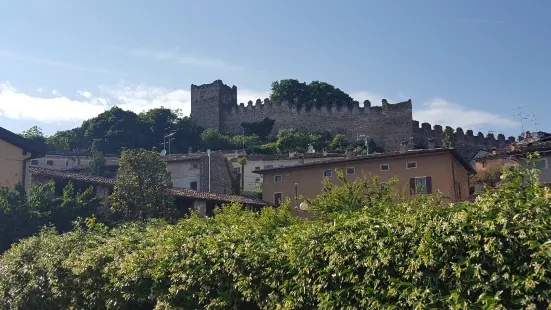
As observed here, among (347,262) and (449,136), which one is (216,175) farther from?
(347,262)

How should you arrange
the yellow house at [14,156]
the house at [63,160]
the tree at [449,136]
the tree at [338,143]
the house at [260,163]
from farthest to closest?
the tree at [338,143], the tree at [449,136], the house at [63,160], the house at [260,163], the yellow house at [14,156]

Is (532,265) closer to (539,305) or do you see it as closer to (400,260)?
(539,305)

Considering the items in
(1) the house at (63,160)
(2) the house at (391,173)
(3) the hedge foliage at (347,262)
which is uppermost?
(1) the house at (63,160)

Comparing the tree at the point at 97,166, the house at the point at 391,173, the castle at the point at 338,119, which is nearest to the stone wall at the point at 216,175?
the house at the point at 391,173

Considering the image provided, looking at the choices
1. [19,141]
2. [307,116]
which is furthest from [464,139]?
[19,141]

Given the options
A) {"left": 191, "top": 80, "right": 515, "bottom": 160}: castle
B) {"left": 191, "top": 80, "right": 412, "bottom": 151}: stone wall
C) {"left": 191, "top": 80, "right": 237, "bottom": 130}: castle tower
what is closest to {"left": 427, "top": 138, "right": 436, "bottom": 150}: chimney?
{"left": 191, "top": 80, "right": 515, "bottom": 160}: castle

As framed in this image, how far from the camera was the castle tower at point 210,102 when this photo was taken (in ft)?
315

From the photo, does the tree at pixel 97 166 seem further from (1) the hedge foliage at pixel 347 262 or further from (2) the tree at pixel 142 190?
(1) the hedge foliage at pixel 347 262

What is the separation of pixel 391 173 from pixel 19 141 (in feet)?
66.1

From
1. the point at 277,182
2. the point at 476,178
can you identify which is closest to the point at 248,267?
the point at 277,182

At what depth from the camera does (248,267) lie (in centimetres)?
845

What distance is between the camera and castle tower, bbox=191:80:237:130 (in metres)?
95.9

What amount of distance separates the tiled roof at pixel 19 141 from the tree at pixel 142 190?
3.84 metres

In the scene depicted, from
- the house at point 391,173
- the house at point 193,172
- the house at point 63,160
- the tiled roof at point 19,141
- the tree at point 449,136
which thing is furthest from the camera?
the tree at point 449,136
